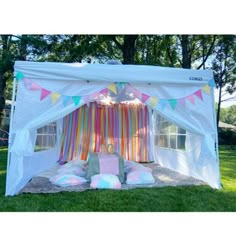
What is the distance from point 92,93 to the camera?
415 cm

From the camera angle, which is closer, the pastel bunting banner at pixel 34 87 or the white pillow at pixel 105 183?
the pastel bunting banner at pixel 34 87

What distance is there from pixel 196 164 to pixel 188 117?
100cm

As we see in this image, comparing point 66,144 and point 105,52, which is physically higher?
point 105,52

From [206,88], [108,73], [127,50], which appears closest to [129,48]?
[127,50]

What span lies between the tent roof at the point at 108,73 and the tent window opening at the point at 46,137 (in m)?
1.73

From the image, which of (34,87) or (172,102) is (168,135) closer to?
(172,102)

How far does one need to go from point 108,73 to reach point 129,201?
1773 millimetres

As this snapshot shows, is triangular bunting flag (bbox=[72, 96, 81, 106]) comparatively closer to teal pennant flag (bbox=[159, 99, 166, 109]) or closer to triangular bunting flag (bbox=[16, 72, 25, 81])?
triangular bunting flag (bbox=[16, 72, 25, 81])

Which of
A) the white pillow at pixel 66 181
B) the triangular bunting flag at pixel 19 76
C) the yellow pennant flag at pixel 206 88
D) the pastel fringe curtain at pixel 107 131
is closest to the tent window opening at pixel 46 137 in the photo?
the pastel fringe curtain at pixel 107 131

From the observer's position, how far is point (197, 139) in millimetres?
4906

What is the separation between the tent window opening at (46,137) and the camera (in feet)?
17.9

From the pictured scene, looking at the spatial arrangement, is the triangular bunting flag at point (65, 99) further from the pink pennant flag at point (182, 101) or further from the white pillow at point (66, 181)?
the pink pennant flag at point (182, 101)
